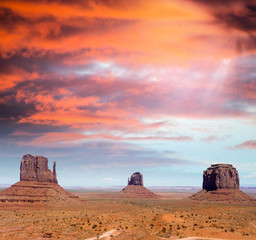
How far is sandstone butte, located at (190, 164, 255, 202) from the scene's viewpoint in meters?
152

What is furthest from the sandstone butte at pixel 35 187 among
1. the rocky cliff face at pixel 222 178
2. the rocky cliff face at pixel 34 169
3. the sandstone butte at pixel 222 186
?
the rocky cliff face at pixel 222 178

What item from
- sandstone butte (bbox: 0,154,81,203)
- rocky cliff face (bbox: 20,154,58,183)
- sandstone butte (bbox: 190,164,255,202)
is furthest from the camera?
sandstone butte (bbox: 190,164,255,202)

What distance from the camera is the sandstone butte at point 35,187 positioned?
115 metres

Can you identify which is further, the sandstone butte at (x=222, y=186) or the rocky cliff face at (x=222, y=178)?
the rocky cliff face at (x=222, y=178)

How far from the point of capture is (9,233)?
5841cm

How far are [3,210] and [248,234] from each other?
84.9 metres

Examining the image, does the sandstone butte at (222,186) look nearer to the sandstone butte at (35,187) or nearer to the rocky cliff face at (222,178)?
the rocky cliff face at (222,178)

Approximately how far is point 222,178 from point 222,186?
4583 millimetres

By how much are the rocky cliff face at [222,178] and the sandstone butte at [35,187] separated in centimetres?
8218

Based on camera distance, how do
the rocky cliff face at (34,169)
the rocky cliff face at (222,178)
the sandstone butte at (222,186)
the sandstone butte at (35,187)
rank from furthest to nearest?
the rocky cliff face at (222,178) < the sandstone butte at (222,186) < the rocky cliff face at (34,169) < the sandstone butte at (35,187)

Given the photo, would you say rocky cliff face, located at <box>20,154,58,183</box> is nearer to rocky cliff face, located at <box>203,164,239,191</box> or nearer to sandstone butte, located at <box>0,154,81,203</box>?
sandstone butte, located at <box>0,154,81,203</box>

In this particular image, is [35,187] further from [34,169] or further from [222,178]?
[222,178]

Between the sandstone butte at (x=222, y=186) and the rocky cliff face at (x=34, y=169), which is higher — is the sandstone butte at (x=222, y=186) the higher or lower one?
the lower one

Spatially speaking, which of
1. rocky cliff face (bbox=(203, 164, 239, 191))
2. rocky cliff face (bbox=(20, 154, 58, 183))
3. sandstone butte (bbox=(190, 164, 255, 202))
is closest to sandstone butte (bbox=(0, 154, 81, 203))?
rocky cliff face (bbox=(20, 154, 58, 183))
